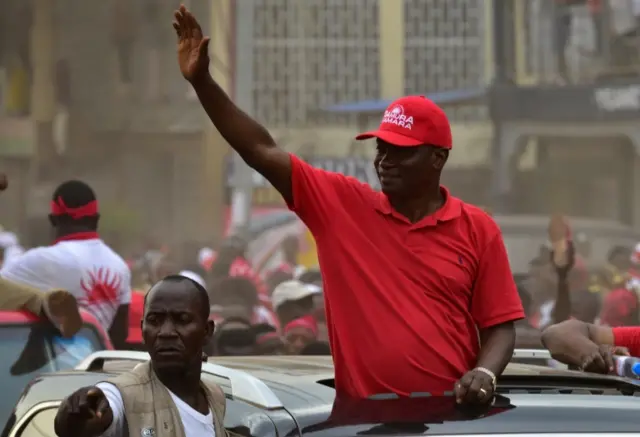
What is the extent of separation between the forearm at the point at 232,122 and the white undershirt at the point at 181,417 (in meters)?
0.76

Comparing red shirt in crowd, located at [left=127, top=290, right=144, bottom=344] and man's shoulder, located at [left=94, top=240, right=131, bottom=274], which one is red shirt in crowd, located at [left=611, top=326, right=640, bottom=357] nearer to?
man's shoulder, located at [left=94, top=240, right=131, bottom=274]

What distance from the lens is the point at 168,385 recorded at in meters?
2.88

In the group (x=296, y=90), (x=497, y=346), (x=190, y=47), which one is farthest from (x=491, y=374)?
(x=296, y=90)

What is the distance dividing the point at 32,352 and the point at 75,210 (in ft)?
4.39

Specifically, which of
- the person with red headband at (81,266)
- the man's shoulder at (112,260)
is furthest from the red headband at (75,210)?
the man's shoulder at (112,260)

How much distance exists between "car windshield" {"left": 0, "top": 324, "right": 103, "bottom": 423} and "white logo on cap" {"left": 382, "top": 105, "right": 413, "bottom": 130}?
1.95 metres

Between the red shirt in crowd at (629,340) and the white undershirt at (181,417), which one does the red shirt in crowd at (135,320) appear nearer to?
the red shirt in crowd at (629,340)

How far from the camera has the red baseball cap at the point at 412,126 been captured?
3.37 meters

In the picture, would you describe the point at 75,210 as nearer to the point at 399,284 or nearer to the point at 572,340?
the point at 572,340

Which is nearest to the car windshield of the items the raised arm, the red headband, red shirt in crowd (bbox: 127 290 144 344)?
the red headband

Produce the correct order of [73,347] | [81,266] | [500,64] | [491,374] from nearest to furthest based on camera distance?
[491,374], [73,347], [81,266], [500,64]

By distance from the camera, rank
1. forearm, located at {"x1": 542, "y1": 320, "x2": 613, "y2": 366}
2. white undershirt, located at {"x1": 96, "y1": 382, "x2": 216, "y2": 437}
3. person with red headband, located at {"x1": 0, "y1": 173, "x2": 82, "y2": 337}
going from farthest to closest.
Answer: person with red headband, located at {"x1": 0, "y1": 173, "x2": 82, "y2": 337} → forearm, located at {"x1": 542, "y1": 320, "x2": 613, "y2": 366} → white undershirt, located at {"x1": 96, "y1": 382, "x2": 216, "y2": 437}

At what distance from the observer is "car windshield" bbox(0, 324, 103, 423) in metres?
4.76

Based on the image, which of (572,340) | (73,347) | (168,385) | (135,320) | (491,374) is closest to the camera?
(168,385)
